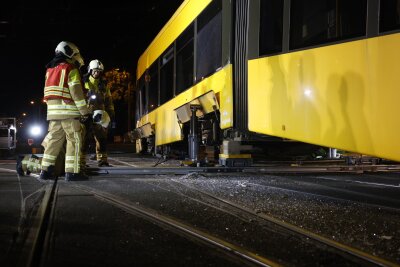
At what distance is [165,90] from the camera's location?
39.9 ft

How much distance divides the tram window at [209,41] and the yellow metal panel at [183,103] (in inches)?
8.4

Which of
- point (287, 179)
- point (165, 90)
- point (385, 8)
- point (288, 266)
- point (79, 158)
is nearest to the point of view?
point (288, 266)

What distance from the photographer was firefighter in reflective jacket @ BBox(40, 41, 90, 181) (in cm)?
621

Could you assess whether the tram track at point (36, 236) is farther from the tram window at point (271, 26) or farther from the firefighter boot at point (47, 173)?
the tram window at point (271, 26)

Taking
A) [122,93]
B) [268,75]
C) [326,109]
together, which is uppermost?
[122,93]

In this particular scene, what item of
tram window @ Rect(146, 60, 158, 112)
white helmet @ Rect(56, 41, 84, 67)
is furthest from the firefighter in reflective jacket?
tram window @ Rect(146, 60, 158, 112)

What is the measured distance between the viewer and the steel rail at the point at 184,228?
2707 millimetres

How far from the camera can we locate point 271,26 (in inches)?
250

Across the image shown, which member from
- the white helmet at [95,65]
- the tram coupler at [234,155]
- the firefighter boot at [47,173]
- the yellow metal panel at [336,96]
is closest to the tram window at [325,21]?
the yellow metal panel at [336,96]

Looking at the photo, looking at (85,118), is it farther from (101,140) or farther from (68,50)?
(101,140)

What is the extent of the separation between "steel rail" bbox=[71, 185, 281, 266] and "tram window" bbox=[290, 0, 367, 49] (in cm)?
267

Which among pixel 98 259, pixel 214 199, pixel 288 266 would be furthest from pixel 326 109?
pixel 98 259

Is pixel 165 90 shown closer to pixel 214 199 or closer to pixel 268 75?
pixel 268 75

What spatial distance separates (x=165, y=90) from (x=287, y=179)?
607cm
